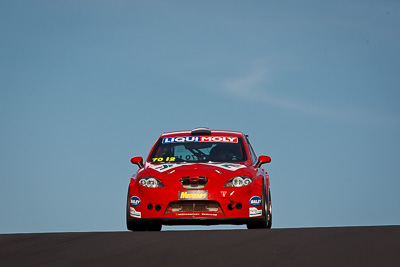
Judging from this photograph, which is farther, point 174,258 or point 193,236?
point 193,236

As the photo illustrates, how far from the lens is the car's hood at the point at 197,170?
12.2 m

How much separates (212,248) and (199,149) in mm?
5820

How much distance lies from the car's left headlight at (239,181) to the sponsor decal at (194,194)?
0.37 m

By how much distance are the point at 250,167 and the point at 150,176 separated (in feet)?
5.54

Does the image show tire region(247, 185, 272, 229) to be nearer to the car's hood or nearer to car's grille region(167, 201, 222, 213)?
the car's hood

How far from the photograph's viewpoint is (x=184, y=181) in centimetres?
1212

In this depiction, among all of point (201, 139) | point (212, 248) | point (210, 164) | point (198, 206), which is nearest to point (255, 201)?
point (198, 206)

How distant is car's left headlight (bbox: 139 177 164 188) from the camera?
12.2 m

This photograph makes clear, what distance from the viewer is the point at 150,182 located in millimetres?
Result: 12273

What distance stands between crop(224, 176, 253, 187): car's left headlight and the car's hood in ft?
0.30

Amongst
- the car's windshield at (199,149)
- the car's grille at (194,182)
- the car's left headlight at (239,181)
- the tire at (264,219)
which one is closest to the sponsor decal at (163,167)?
the car's windshield at (199,149)
